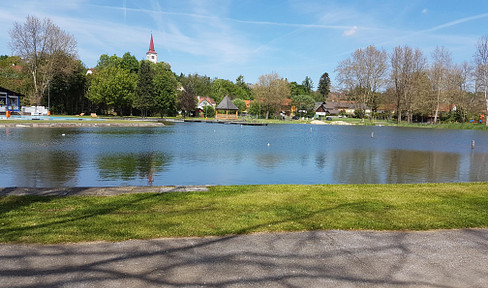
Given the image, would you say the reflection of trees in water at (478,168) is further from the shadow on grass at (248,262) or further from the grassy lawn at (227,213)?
the shadow on grass at (248,262)

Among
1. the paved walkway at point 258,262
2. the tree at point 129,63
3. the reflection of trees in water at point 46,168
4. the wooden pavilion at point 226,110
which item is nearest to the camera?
the paved walkway at point 258,262

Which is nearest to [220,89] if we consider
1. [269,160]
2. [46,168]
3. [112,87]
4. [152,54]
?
[152,54]

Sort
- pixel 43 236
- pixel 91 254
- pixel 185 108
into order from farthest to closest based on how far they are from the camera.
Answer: pixel 185 108 < pixel 43 236 < pixel 91 254

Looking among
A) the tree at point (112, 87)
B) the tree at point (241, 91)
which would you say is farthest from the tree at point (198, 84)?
the tree at point (112, 87)

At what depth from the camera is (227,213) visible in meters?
6.20

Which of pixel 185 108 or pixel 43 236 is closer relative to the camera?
pixel 43 236

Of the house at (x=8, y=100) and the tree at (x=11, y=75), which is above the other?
the tree at (x=11, y=75)

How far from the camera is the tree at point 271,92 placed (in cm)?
8788

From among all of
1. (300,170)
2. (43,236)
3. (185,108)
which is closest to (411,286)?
(43,236)

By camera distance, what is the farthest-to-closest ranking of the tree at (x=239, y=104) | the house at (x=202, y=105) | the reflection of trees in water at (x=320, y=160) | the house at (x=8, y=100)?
the tree at (x=239, y=104), the house at (x=202, y=105), the house at (x=8, y=100), the reflection of trees in water at (x=320, y=160)

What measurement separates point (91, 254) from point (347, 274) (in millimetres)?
3131

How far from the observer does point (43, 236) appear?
4.69 meters

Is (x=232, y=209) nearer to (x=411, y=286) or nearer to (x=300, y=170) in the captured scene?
(x=411, y=286)

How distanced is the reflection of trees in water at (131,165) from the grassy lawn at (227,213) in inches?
230
